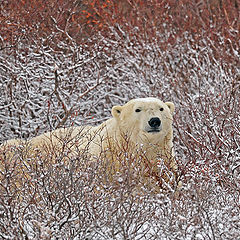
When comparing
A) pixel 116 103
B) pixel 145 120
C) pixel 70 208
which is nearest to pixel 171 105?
pixel 145 120

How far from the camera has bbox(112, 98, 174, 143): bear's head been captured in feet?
14.3

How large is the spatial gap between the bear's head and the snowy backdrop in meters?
0.40

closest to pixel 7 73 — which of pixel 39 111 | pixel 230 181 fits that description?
pixel 39 111

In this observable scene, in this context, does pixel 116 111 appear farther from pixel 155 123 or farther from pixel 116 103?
pixel 116 103

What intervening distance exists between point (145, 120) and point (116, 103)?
10.1 feet

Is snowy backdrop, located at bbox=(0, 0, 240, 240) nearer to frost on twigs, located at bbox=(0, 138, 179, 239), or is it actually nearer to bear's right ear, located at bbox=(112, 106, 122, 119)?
frost on twigs, located at bbox=(0, 138, 179, 239)

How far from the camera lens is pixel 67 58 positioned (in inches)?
267

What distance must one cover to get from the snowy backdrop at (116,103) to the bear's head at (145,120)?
0.40m

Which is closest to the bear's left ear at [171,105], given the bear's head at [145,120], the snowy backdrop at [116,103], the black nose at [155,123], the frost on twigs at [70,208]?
the bear's head at [145,120]

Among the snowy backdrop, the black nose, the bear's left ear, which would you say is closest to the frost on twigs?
the snowy backdrop

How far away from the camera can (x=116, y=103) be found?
7430 mm

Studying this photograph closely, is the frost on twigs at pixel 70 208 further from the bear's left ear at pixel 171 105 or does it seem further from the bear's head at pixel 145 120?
the bear's left ear at pixel 171 105

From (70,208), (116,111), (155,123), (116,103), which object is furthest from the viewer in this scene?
(116,103)

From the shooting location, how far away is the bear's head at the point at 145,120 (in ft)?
14.3
